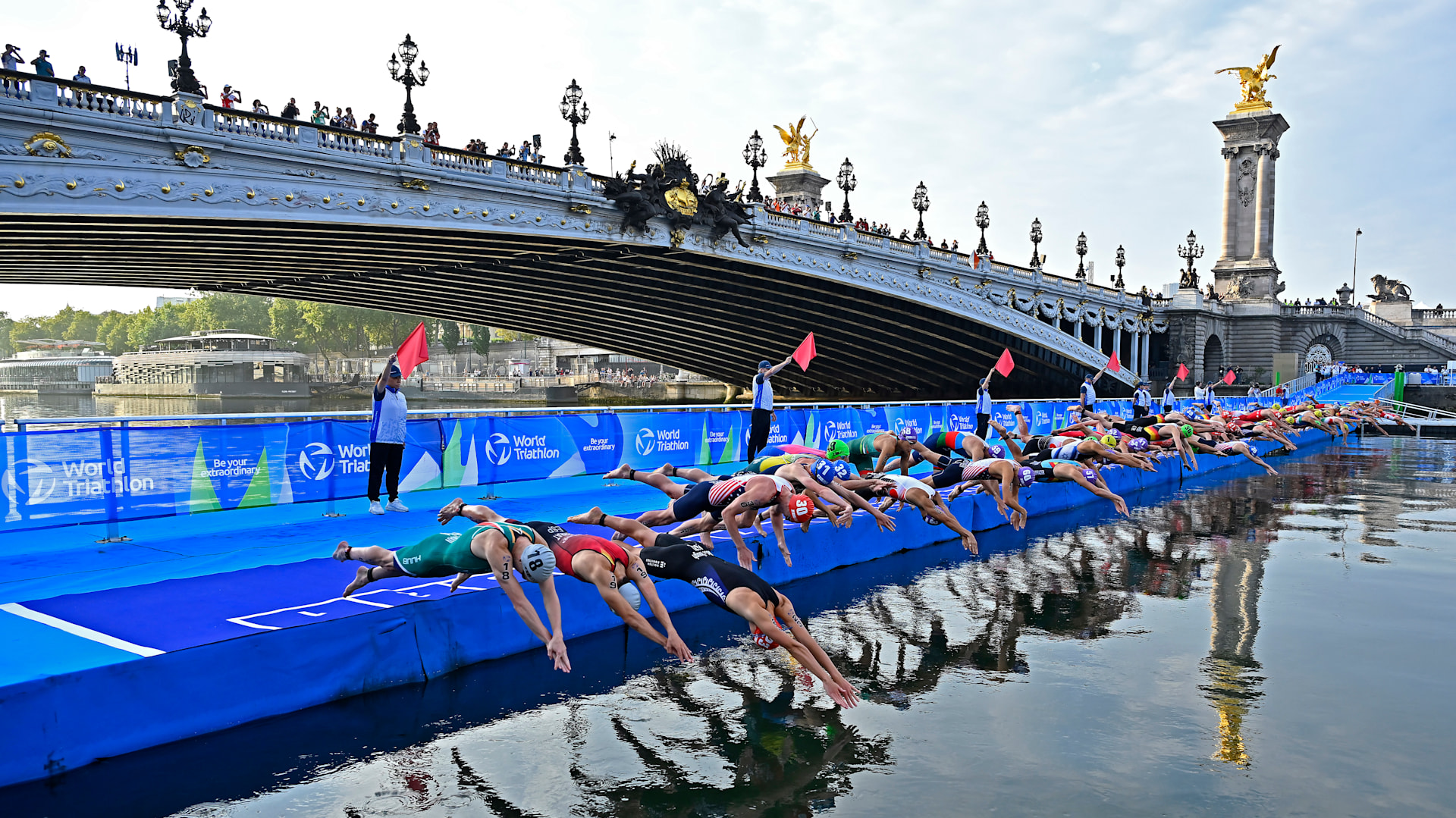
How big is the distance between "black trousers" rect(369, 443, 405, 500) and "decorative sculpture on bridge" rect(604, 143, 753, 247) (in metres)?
26.8

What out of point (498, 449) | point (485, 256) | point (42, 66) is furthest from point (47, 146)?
point (485, 256)

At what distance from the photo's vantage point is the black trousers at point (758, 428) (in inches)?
757

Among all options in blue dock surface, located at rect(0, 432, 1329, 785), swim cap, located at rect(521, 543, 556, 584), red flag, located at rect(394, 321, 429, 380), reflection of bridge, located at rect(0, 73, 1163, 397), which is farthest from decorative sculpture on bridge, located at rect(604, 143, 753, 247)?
swim cap, located at rect(521, 543, 556, 584)

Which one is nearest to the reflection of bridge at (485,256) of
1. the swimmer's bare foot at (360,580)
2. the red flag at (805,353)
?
the red flag at (805,353)

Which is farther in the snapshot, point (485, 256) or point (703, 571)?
point (485, 256)

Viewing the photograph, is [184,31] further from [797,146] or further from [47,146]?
[797,146]

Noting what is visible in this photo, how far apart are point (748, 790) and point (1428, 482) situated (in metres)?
27.0

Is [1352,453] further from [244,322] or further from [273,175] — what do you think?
[244,322]

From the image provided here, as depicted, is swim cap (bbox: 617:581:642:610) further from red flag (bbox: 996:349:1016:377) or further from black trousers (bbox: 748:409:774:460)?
red flag (bbox: 996:349:1016:377)

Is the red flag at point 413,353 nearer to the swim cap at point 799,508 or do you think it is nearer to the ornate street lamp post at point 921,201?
the swim cap at point 799,508

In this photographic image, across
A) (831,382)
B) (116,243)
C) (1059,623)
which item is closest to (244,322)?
(831,382)

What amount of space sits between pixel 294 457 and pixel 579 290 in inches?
1436

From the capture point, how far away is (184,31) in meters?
26.6

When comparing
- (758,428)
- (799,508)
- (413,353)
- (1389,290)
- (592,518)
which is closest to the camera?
(592,518)
